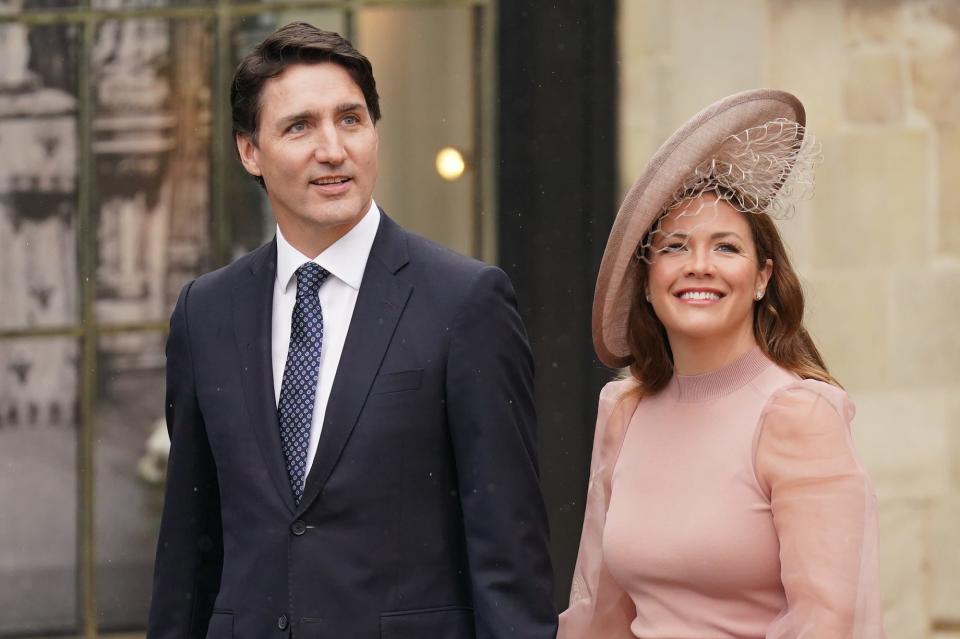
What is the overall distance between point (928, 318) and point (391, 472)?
10.8 ft

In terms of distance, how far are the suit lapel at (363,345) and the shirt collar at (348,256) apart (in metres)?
0.02

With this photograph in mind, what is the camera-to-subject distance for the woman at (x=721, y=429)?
9.66ft

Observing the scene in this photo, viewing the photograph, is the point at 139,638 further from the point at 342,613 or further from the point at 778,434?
the point at 778,434

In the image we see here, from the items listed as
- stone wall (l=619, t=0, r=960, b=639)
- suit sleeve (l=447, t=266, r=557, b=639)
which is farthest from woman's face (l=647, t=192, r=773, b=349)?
stone wall (l=619, t=0, r=960, b=639)

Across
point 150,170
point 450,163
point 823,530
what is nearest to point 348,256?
point 823,530

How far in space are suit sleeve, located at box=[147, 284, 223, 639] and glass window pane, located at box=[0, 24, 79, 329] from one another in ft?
9.63

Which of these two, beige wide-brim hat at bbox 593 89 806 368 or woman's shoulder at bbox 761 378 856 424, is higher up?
beige wide-brim hat at bbox 593 89 806 368

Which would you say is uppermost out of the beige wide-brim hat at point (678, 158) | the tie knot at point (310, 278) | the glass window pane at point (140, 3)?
the glass window pane at point (140, 3)

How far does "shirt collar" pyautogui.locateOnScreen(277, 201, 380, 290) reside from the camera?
11.5 feet

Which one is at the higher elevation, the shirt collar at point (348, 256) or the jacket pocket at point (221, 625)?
the shirt collar at point (348, 256)

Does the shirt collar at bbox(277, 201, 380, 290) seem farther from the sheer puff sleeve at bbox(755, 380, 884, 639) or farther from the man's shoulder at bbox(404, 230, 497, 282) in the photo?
the sheer puff sleeve at bbox(755, 380, 884, 639)

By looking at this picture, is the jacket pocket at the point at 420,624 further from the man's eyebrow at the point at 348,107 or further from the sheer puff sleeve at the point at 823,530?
the man's eyebrow at the point at 348,107

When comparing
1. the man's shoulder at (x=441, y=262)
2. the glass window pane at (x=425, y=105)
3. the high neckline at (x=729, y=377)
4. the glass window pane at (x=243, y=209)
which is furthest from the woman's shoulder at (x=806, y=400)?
the glass window pane at (x=243, y=209)

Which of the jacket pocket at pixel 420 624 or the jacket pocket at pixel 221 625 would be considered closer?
the jacket pocket at pixel 420 624
